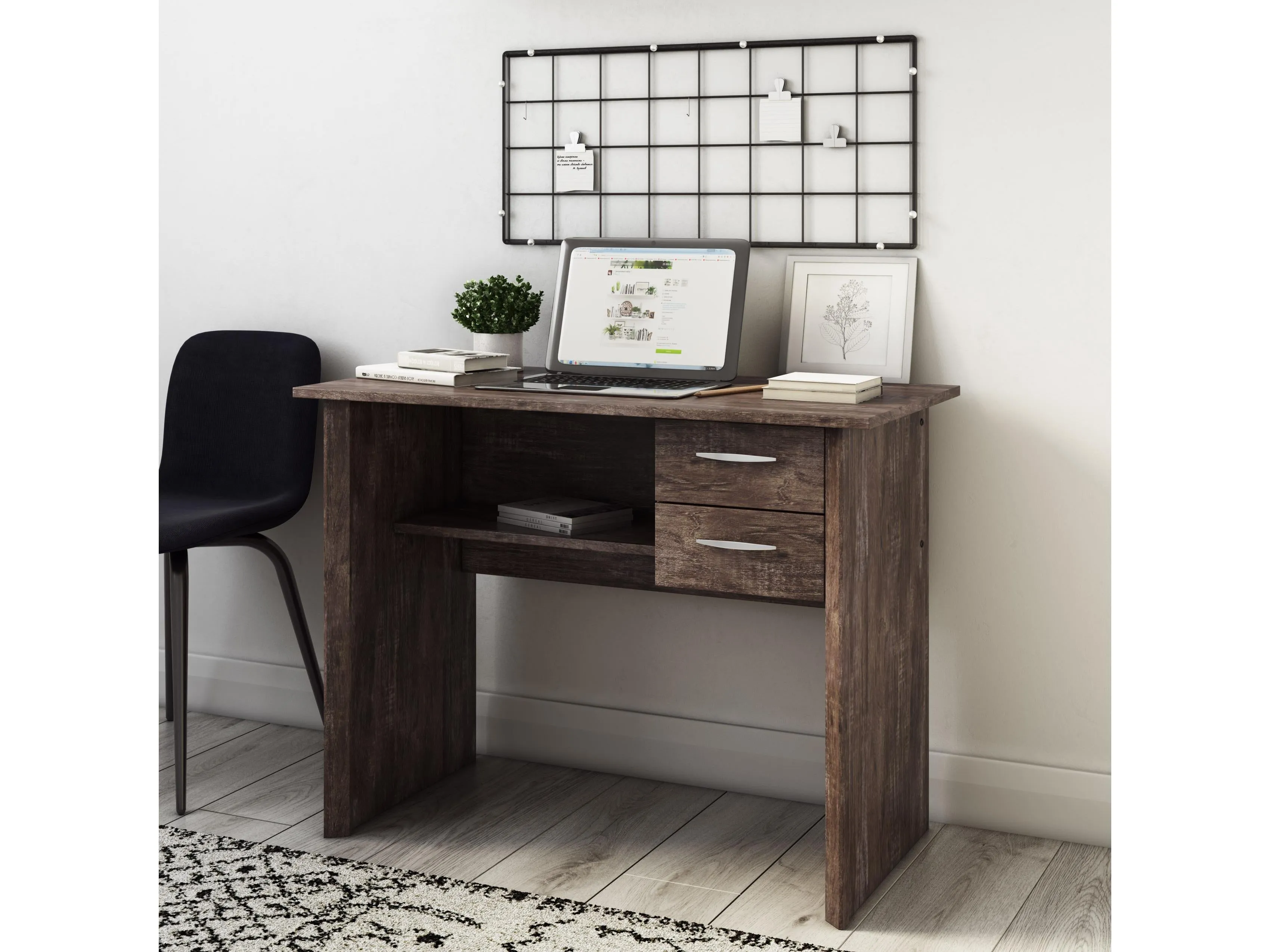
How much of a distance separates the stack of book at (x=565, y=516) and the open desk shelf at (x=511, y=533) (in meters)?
0.01

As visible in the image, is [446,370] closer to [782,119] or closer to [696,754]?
[782,119]

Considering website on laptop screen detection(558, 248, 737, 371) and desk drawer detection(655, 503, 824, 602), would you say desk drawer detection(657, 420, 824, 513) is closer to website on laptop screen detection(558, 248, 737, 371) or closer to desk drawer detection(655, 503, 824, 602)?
desk drawer detection(655, 503, 824, 602)

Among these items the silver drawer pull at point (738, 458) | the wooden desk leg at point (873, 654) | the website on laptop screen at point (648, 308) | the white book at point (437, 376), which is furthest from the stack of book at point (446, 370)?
the wooden desk leg at point (873, 654)

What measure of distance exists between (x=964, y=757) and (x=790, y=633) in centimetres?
39

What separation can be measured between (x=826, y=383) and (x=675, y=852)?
879mm

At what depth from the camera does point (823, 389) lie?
1.92 m

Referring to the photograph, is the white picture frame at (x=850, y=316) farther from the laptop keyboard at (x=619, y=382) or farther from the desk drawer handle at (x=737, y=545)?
the desk drawer handle at (x=737, y=545)

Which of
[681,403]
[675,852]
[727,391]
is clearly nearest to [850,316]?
[727,391]

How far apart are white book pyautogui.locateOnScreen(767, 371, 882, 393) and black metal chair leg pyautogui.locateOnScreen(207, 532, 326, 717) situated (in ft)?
3.80

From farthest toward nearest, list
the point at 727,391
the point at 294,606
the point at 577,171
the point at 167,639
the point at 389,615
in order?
1. the point at 167,639
2. the point at 294,606
3. the point at 577,171
4. the point at 389,615
5. the point at 727,391

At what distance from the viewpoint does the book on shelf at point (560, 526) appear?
2.18 m

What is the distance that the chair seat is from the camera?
2307mm
